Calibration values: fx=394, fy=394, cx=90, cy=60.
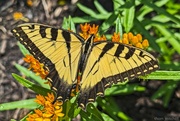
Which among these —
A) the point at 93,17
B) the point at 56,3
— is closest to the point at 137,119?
the point at 93,17

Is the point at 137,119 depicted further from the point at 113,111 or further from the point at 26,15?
the point at 26,15

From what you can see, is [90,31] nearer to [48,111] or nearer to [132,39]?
[132,39]

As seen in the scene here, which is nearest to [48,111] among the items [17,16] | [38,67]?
[38,67]

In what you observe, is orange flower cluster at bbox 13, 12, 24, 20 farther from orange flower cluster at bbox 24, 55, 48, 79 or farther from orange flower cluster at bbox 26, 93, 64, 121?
orange flower cluster at bbox 26, 93, 64, 121

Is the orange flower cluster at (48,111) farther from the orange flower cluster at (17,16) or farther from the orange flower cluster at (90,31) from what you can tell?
the orange flower cluster at (17,16)

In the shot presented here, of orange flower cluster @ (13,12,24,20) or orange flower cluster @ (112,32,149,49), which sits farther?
orange flower cluster @ (13,12,24,20)

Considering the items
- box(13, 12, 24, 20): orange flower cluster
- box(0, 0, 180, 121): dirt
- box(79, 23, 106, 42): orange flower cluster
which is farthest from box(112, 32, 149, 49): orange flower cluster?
box(13, 12, 24, 20): orange flower cluster

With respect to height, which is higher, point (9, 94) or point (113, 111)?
point (9, 94)
